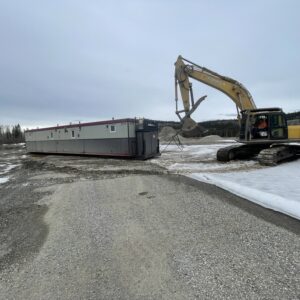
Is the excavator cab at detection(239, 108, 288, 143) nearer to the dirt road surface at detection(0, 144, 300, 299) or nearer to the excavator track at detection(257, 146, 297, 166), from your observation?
the excavator track at detection(257, 146, 297, 166)

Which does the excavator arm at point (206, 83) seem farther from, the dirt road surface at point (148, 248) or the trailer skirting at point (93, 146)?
the dirt road surface at point (148, 248)

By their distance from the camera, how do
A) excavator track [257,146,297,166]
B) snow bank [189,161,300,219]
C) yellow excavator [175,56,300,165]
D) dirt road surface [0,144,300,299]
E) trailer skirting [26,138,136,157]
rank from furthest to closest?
trailer skirting [26,138,136,157], yellow excavator [175,56,300,165], excavator track [257,146,297,166], snow bank [189,161,300,219], dirt road surface [0,144,300,299]

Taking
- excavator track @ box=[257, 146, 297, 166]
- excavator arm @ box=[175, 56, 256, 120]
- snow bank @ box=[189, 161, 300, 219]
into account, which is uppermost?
excavator arm @ box=[175, 56, 256, 120]

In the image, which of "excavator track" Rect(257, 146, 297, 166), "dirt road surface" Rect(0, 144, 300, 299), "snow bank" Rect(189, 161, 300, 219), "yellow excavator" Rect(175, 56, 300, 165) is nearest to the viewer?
"dirt road surface" Rect(0, 144, 300, 299)

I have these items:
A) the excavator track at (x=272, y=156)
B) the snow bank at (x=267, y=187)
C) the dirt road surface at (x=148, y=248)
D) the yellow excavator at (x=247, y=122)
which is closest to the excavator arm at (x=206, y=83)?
the yellow excavator at (x=247, y=122)

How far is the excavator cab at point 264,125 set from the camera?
48.8 feet

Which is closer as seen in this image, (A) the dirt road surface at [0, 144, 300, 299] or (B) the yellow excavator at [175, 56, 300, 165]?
(A) the dirt road surface at [0, 144, 300, 299]

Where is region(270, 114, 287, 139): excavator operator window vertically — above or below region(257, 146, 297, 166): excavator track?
above

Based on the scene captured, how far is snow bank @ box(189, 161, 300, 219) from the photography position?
247 inches

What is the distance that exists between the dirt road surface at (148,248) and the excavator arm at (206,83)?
9882 mm

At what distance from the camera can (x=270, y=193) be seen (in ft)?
23.7

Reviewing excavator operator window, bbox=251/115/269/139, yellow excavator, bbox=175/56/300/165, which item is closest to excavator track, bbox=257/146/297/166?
yellow excavator, bbox=175/56/300/165

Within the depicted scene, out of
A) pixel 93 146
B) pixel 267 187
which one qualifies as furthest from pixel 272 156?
pixel 93 146

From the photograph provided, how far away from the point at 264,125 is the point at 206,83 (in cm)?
428
